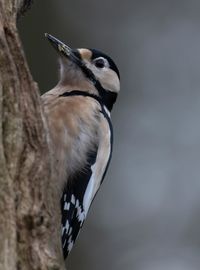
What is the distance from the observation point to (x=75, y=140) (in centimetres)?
424

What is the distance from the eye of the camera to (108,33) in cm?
775

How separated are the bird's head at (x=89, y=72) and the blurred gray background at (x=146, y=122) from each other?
6.55 feet

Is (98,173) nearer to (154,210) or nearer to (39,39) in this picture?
(39,39)

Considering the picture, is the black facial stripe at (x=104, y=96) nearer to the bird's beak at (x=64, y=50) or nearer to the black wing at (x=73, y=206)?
the bird's beak at (x=64, y=50)

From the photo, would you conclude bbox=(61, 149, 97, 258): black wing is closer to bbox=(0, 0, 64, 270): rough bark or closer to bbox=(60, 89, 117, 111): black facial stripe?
bbox=(60, 89, 117, 111): black facial stripe

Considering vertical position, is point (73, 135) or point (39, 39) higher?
point (73, 135)

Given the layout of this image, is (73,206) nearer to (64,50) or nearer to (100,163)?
(100,163)

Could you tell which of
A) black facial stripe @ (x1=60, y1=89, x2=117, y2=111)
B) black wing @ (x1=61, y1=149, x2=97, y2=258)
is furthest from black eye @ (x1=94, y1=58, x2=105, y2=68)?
black wing @ (x1=61, y1=149, x2=97, y2=258)

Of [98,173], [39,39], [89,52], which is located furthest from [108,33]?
[98,173]

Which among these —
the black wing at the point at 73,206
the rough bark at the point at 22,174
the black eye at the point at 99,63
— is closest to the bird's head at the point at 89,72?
the black eye at the point at 99,63

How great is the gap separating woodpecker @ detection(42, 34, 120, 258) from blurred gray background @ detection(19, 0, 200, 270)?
7.20 ft

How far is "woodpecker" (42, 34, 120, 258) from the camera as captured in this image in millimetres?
4172

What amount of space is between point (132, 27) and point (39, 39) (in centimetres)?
208

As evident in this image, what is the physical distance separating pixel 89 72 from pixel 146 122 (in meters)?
3.05
